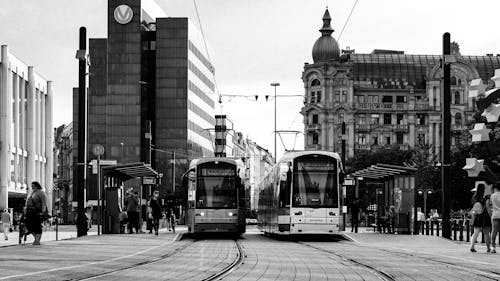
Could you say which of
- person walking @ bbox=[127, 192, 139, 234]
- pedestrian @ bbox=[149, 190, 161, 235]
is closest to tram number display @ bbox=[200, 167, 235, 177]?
pedestrian @ bbox=[149, 190, 161, 235]

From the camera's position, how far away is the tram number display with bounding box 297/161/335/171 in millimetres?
35125

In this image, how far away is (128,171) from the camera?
132 feet

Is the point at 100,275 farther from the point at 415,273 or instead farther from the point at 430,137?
the point at 430,137

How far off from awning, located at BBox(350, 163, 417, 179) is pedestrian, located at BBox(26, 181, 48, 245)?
15.9 meters

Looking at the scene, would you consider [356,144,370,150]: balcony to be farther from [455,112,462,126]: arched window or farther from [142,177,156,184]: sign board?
[142,177,156,184]: sign board

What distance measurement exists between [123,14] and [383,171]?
9243cm

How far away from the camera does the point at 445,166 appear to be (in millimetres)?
36125

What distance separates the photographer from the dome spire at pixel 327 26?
160 metres

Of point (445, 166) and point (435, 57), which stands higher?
point (435, 57)

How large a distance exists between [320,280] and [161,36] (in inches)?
4634

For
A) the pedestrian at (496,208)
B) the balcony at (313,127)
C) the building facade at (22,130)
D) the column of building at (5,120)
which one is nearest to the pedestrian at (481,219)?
the pedestrian at (496,208)

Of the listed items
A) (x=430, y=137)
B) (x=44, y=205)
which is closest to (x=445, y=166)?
(x=44, y=205)

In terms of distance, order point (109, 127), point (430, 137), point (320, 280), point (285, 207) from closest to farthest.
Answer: point (320, 280)
point (285, 207)
point (109, 127)
point (430, 137)

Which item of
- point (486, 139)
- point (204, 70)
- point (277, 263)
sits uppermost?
point (204, 70)
